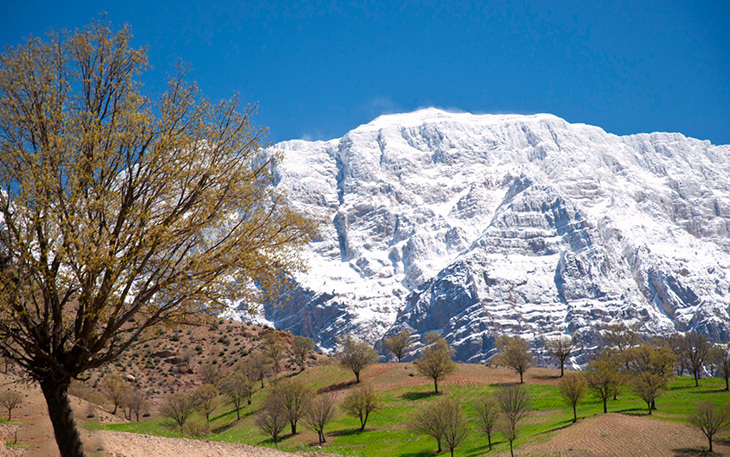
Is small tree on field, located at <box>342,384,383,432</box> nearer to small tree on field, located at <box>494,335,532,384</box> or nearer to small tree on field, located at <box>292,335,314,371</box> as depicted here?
small tree on field, located at <box>494,335,532,384</box>

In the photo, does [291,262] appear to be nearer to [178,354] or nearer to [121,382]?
[121,382]

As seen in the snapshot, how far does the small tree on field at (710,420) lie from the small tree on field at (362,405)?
2801 cm

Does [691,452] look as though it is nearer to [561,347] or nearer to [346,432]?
[346,432]

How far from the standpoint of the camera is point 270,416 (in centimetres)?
4950

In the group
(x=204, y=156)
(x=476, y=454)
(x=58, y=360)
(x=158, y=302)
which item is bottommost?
(x=476, y=454)

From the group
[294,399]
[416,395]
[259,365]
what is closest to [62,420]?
[294,399]

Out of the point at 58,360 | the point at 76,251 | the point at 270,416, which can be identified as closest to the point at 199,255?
the point at 76,251

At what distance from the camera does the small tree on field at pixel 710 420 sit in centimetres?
3503

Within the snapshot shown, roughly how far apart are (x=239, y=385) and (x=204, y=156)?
56960 millimetres

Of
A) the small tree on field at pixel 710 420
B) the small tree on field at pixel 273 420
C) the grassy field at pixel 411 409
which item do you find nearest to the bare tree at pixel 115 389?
the grassy field at pixel 411 409

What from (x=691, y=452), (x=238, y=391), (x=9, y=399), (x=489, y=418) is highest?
(x=9, y=399)

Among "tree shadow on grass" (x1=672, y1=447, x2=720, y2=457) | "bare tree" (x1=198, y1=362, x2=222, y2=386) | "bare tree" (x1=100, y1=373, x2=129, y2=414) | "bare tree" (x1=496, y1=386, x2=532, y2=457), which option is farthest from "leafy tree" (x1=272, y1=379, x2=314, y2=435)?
"tree shadow on grass" (x1=672, y1=447, x2=720, y2=457)

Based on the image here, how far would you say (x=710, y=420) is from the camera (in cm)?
3541

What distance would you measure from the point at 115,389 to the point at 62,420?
5824cm
